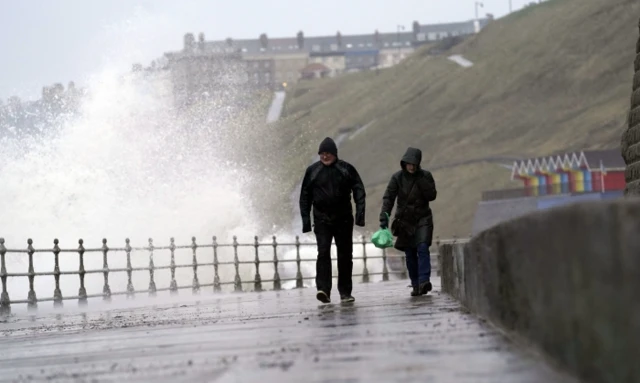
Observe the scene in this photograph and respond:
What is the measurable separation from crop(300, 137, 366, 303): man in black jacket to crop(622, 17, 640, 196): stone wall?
13.0 ft

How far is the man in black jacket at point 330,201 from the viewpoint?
1675cm

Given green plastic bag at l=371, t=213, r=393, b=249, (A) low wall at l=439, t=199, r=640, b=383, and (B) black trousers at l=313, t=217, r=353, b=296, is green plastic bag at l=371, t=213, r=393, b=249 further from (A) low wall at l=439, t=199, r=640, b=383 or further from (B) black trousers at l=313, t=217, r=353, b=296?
(A) low wall at l=439, t=199, r=640, b=383

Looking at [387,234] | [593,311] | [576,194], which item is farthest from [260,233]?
[593,311]

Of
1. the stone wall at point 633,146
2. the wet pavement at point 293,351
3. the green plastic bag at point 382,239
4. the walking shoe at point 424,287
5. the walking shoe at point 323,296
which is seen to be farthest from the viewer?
the walking shoe at point 424,287

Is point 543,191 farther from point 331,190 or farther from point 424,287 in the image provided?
point 331,190

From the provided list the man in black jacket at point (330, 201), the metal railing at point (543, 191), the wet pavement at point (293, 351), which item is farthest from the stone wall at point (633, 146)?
the metal railing at point (543, 191)

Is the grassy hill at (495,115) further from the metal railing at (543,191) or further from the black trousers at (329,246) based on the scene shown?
the black trousers at (329,246)

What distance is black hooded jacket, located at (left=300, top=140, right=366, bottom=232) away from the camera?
16766mm

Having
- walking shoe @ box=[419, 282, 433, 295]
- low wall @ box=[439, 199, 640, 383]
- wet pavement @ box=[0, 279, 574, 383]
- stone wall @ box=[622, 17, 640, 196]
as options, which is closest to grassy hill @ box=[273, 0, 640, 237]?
walking shoe @ box=[419, 282, 433, 295]

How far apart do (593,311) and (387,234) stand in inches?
491

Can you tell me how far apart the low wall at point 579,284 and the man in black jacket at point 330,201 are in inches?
308

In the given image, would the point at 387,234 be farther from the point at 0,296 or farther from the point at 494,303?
the point at 0,296

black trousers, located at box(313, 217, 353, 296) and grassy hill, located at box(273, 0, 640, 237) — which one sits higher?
grassy hill, located at box(273, 0, 640, 237)

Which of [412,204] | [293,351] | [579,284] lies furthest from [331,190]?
[579,284]
